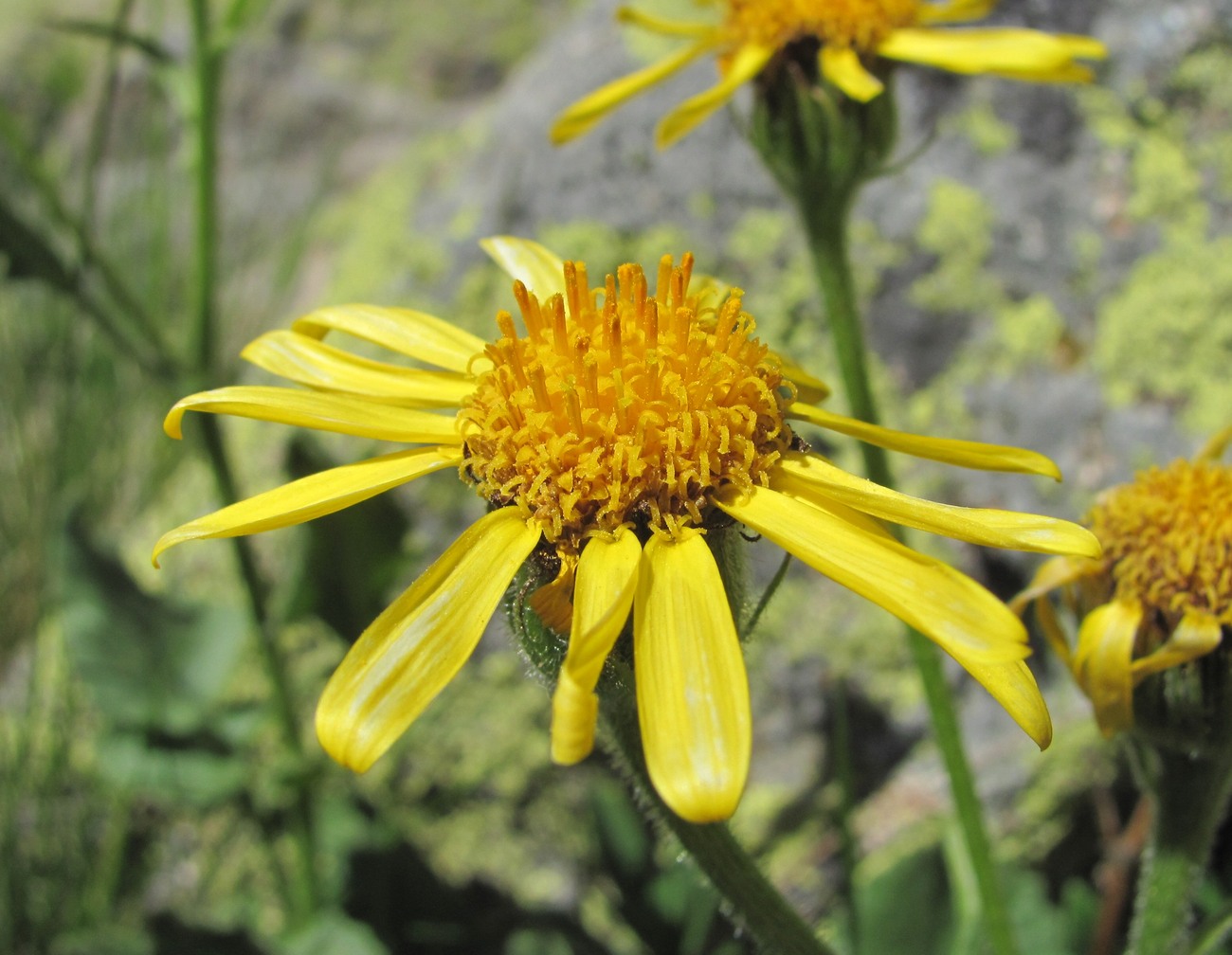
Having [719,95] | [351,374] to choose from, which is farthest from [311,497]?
[719,95]

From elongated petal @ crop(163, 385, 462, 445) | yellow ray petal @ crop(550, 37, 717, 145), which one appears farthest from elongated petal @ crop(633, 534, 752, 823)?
yellow ray petal @ crop(550, 37, 717, 145)

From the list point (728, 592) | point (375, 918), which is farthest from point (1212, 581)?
point (375, 918)

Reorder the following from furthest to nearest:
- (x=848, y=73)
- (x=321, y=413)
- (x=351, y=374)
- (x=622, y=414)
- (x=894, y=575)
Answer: (x=848, y=73)
(x=351, y=374)
(x=321, y=413)
(x=622, y=414)
(x=894, y=575)

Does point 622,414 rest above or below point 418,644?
above

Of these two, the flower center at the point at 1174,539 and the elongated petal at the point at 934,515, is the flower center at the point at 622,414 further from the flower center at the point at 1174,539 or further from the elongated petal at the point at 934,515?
the flower center at the point at 1174,539

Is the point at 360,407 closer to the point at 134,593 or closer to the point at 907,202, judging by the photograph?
the point at 134,593

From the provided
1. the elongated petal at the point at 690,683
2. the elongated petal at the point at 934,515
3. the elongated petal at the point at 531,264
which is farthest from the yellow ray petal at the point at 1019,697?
the elongated petal at the point at 531,264

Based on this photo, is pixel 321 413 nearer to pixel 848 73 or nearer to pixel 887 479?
pixel 887 479
